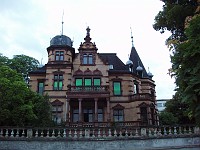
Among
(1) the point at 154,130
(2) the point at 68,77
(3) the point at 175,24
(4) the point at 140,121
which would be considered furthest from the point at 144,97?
(3) the point at 175,24

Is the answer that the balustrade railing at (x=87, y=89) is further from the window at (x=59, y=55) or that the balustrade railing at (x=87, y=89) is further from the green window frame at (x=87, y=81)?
the window at (x=59, y=55)

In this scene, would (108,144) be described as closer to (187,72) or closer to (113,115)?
(187,72)

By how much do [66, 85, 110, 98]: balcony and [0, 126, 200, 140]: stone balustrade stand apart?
1006 cm

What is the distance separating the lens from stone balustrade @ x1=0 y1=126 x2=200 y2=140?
16516 mm

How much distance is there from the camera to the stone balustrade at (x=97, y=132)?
16516mm

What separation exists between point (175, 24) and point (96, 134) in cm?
877

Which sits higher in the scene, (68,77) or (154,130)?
(68,77)

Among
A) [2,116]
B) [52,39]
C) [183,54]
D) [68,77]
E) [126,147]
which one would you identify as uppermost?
[52,39]

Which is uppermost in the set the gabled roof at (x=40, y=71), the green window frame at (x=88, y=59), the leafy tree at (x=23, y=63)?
the leafy tree at (x=23, y=63)

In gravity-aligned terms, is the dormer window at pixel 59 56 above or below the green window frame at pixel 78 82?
above

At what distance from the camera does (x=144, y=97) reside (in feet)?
93.8

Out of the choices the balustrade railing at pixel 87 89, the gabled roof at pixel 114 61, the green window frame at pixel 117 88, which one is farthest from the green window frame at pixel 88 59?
the green window frame at pixel 117 88

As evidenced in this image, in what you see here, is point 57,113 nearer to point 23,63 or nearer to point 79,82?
point 79,82

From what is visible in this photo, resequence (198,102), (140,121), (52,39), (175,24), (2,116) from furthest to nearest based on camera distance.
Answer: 1. (52,39)
2. (140,121)
3. (2,116)
4. (175,24)
5. (198,102)
